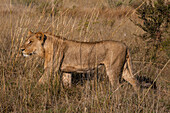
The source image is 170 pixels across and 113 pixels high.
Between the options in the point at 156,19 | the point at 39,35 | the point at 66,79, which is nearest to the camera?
the point at 39,35

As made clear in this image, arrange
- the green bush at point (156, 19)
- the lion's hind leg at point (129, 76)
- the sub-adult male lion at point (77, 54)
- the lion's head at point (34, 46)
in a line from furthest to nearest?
the green bush at point (156, 19) < the lion's hind leg at point (129, 76) < the lion's head at point (34, 46) < the sub-adult male lion at point (77, 54)

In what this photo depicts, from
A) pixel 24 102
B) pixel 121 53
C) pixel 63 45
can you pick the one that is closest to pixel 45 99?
pixel 24 102

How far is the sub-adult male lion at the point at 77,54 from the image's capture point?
4.02 m

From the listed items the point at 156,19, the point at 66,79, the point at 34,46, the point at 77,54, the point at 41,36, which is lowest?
the point at 66,79

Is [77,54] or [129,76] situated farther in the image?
[129,76]

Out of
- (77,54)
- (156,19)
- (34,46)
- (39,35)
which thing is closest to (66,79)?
(77,54)

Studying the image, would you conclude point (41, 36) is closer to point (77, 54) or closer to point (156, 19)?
point (77, 54)

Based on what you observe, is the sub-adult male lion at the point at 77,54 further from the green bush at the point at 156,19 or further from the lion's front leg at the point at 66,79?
the green bush at the point at 156,19

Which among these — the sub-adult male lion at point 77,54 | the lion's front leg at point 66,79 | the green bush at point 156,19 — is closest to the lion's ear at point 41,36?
the sub-adult male lion at point 77,54

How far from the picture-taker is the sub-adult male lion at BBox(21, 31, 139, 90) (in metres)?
4.02

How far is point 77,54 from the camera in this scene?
13.7 feet

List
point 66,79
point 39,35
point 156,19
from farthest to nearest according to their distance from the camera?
point 156,19
point 66,79
point 39,35

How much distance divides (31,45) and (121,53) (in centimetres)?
170

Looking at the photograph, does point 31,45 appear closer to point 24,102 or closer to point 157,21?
point 24,102
